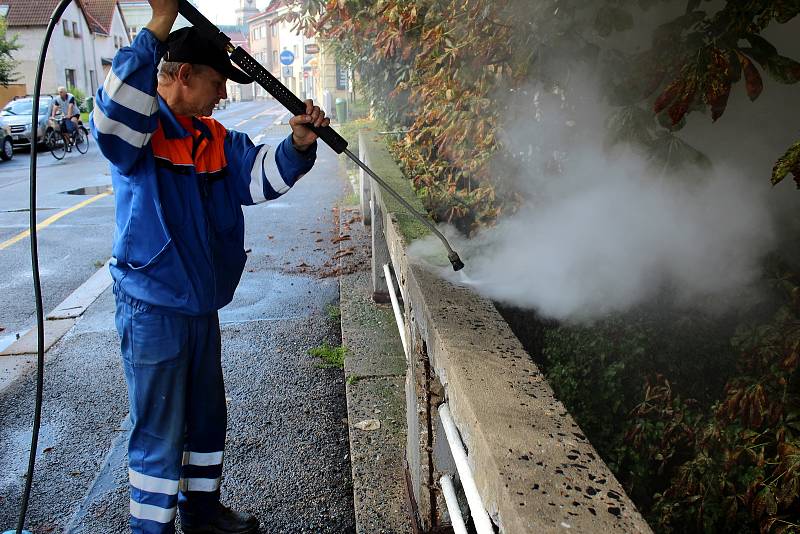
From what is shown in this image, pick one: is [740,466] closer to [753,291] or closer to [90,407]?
[753,291]

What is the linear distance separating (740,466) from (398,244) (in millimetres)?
1698

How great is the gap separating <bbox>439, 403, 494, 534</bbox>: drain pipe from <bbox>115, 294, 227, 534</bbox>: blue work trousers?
0.98 metres

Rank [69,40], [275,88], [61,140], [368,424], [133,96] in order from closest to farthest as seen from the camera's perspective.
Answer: [133,96]
[275,88]
[368,424]
[61,140]
[69,40]

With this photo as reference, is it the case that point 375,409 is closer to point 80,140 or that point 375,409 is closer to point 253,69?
point 253,69

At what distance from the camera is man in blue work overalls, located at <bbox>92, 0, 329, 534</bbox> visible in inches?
82.8

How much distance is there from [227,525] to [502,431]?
164cm

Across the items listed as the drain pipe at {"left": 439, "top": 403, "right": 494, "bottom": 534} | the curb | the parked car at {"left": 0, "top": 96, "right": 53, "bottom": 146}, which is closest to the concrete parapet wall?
the drain pipe at {"left": 439, "top": 403, "right": 494, "bottom": 534}

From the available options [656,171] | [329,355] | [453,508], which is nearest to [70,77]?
[329,355]

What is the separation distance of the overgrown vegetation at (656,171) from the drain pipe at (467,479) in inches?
41.6

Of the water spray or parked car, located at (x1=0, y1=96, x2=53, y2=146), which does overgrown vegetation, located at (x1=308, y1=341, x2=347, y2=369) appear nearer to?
the water spray

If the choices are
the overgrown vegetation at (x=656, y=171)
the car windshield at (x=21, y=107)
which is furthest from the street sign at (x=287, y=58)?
the overgrown vegetation at (x=656, y=171)

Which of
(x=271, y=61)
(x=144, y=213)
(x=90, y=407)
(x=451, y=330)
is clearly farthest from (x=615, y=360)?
(x=271, y=61)

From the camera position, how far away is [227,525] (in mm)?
2672

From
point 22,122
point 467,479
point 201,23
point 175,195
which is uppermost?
point 201,23
